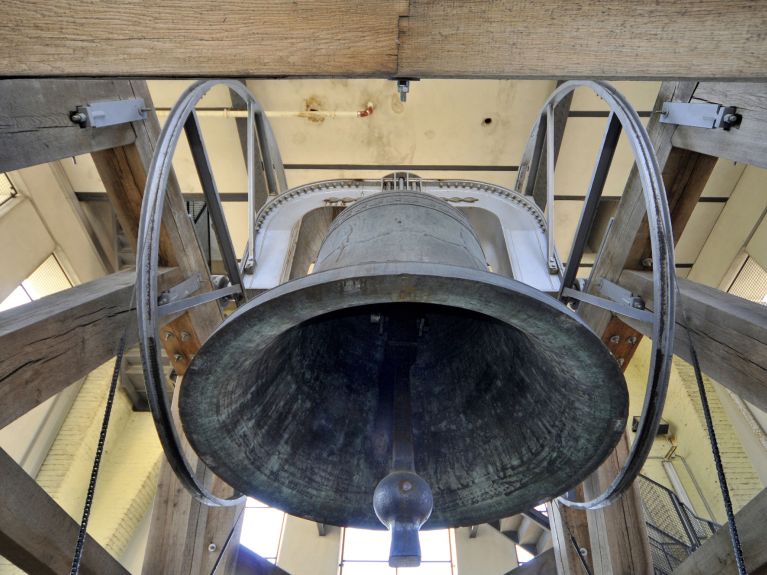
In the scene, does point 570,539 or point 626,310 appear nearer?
point 626,310

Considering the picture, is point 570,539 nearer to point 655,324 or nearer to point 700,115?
point 655,324

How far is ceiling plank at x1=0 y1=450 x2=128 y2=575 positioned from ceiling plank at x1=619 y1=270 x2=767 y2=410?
1948 mm

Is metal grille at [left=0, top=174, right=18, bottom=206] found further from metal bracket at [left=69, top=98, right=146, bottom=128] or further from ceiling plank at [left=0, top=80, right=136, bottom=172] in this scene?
ceiling plank at [left=0, top=80, right=136, bottom=172]

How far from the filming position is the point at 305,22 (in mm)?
1194

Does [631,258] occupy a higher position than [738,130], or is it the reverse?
[631,258]

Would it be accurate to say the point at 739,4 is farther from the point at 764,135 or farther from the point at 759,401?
the point at 759,401

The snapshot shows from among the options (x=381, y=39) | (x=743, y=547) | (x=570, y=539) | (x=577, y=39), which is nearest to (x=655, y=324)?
(x=743, y=547)

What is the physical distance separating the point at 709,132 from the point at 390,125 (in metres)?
4.41

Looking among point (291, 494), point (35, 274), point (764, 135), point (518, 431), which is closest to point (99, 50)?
point (291, 494)

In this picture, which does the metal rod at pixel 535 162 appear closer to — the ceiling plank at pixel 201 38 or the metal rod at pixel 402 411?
the metal rod at pixel 402 411

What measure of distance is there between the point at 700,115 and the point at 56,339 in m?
2.25

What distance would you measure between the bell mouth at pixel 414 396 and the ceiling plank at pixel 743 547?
1.48ft

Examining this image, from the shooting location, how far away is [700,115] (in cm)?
188

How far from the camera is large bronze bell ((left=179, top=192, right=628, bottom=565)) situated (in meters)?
1.22
